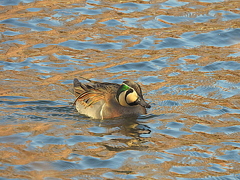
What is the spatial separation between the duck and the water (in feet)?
0.77

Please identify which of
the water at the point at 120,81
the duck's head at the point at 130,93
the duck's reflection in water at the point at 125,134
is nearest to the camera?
the water at the point at 120,81

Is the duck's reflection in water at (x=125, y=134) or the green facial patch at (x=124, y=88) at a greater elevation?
the green facial patch at (x=124, y=88)

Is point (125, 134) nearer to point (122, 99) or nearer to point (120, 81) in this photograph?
point (122, 99)

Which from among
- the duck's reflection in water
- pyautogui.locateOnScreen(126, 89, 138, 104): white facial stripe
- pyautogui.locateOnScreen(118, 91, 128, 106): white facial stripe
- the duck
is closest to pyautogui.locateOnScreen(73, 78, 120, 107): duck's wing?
the duck

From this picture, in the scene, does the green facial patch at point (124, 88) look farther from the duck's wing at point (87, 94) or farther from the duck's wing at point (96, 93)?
the duck's wing at point (87, 94)

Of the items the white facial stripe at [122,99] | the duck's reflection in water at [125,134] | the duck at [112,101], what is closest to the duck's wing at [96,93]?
the duck at [112,101]

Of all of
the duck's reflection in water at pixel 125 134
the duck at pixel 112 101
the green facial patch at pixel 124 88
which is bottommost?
the duck's reflection in water at pixel 125 134

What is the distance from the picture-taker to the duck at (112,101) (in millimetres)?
10898

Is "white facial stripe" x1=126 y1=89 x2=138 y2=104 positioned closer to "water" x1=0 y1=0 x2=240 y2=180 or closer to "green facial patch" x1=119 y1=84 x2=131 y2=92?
"green facial patch" x1=119 y1=84 x2=131 y2=92

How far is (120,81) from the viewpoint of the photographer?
12.9m

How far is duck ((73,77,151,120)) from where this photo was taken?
35.8 feet

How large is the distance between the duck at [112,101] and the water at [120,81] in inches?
9.2

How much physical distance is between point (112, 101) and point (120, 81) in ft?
6.14

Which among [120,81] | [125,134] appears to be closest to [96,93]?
[125,134]
